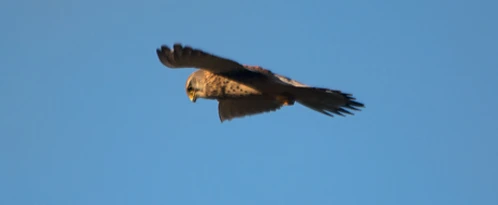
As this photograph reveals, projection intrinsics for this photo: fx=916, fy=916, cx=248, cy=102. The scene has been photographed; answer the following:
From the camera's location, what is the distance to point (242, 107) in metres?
11.1

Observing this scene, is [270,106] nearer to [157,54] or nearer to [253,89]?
[253,89]

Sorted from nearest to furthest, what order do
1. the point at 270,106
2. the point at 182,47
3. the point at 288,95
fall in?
the point at 182,47 → the point at 288,95 → the point at 270,106

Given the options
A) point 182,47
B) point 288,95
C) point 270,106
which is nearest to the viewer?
point 182,47

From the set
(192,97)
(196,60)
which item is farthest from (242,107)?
(196,60)

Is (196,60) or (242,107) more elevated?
(242,107)

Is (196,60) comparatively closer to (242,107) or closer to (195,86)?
(195,86)

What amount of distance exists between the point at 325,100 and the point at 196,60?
1507 millimetres

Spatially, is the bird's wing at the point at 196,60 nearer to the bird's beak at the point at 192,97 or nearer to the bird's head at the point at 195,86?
the bird's head at the point at 195,86

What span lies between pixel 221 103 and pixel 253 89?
1.38 metres

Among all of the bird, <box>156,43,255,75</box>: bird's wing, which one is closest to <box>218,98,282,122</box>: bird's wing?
the bird

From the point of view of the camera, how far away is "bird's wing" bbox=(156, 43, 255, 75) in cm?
948

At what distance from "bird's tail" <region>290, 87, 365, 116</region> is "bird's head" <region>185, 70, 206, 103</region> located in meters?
1.00

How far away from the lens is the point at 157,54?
987 cm

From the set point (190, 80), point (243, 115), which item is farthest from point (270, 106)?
point (190, 80)
